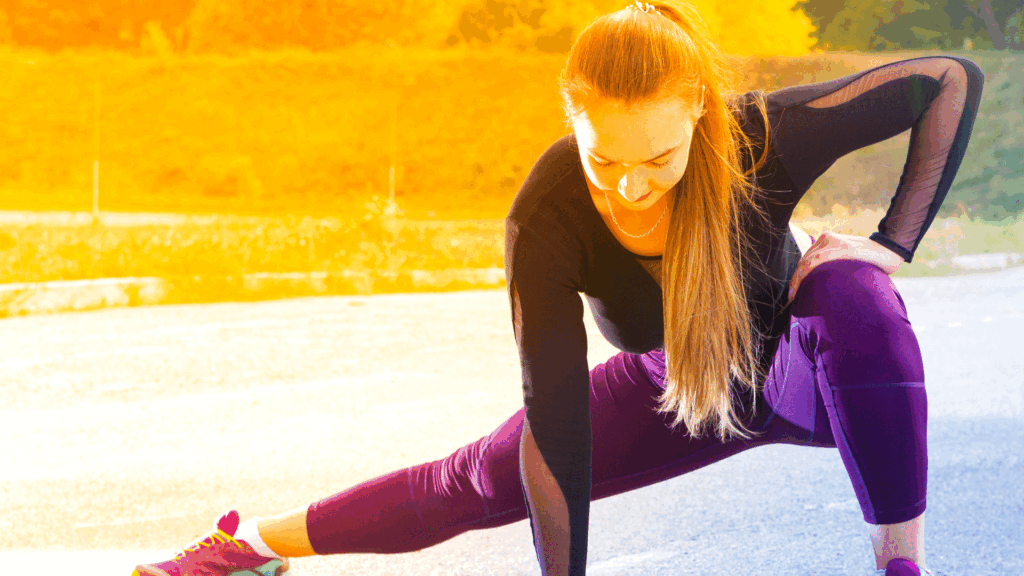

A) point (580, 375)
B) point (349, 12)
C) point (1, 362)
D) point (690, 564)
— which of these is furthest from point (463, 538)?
point (349, 12)

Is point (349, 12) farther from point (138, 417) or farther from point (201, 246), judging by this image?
point (138, 417)

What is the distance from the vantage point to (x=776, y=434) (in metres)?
2.39

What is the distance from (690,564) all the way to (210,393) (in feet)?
10.6

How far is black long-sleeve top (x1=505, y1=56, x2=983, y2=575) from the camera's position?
205 centimetres

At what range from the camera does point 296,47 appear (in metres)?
17.1

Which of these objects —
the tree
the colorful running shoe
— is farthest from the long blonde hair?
the tree

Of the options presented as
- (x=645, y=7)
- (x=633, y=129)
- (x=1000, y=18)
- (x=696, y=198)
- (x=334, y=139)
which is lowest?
(x=696, y=198)

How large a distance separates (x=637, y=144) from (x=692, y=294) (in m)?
0.38

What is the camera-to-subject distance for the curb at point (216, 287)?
7992mm

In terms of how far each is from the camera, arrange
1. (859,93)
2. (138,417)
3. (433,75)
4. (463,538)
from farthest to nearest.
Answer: (433,75)
(138,417)
(463,538)
(859,93)

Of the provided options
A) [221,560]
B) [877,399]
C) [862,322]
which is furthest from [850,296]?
[221,560]

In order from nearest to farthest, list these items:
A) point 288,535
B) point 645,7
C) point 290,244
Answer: point 645,7
point 288,535
point 290,244

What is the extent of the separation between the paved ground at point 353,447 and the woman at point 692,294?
Answer: 69cm

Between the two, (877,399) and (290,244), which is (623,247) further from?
(290,244)
